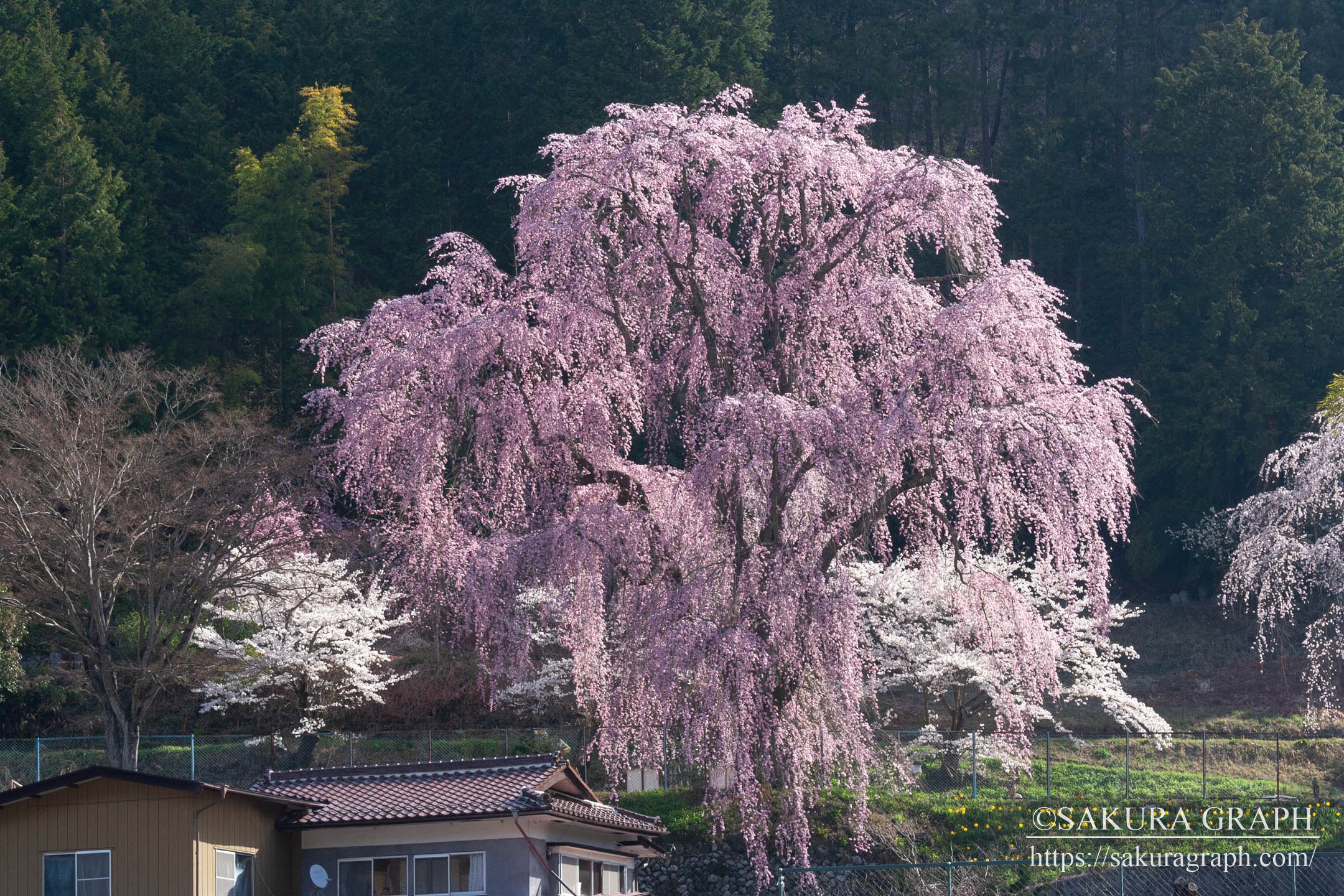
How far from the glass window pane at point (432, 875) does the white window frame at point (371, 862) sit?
0.26 feet

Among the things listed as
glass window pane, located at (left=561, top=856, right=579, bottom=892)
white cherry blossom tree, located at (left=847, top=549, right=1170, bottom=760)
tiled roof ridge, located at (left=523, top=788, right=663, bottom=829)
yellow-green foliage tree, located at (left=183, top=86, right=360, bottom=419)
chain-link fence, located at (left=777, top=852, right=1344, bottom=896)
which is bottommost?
chain-link fence, located at (left=777, top=852, right=1344, bottom=896)

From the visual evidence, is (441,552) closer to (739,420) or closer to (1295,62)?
(739,420)

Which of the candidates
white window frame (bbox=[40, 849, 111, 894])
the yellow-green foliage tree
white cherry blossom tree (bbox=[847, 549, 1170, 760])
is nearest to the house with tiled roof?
white window frame (bbox=[40, 849, 111, 894])

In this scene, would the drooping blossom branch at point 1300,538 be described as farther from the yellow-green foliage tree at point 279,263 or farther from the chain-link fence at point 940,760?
the yellow-green foliage tree at point 279,263

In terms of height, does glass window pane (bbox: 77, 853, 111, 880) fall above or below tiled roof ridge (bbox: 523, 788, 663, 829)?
below

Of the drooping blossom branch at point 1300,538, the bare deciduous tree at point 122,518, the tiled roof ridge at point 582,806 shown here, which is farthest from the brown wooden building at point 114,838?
the drooping blossom branch at point 1300,538

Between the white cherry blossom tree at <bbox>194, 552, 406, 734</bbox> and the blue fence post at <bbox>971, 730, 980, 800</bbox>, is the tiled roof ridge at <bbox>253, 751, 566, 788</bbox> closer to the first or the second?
the white cherry blossom tree at <bbox>194, 552, 406, 734</bbox>

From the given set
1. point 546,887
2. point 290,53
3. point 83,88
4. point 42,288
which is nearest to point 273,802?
point 546,887

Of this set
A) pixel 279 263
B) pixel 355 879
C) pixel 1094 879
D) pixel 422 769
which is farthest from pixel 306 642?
pixel 279 263

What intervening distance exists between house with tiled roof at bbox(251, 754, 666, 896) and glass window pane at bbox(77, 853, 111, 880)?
195 centimetres

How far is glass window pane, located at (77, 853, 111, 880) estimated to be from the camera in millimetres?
16500

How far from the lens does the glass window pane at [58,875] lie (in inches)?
650

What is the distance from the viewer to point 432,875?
58.1 feet

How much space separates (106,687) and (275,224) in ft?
75.4
